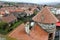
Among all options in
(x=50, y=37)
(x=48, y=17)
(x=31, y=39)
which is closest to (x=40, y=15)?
(x=48, y=17)

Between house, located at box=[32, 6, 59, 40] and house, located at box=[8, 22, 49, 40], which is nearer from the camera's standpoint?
house, located at box=[8, 22, 49, 40]

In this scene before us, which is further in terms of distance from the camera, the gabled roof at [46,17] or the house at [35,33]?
the gabled roof at [46,17]

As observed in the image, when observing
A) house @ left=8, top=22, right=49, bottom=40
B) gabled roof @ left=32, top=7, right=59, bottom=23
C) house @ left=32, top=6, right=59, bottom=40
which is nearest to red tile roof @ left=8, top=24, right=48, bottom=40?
house @ left=8, top=22, right=49, bottom=40

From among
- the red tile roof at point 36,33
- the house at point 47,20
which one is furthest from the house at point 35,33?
the house at point 47,20

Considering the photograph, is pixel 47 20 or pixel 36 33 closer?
pixel 36 33

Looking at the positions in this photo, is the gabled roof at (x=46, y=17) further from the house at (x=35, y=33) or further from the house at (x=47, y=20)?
the house at (x=35, y=33)

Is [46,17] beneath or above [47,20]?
above

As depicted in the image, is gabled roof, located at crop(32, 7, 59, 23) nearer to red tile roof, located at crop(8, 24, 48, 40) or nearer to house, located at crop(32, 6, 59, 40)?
house, located at crop(32, 6, 59, 40)

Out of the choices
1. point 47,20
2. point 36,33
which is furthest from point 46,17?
point 36,33

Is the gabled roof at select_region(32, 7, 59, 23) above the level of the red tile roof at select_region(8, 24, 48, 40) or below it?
above

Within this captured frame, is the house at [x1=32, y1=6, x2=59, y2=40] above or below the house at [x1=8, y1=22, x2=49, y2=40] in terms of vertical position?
above

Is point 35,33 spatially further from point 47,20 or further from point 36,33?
point 47,20

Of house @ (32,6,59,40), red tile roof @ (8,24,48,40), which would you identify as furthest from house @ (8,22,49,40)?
house @ (32,6,59,40)

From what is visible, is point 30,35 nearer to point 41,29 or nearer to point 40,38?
point 40,38
